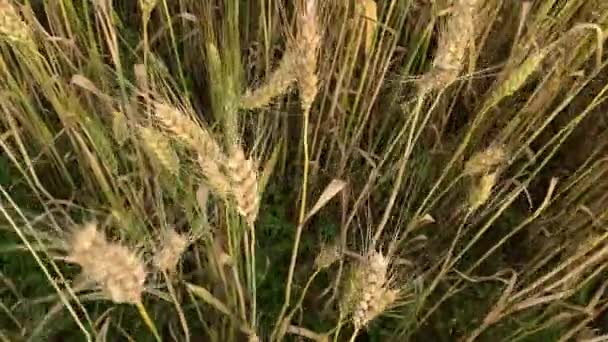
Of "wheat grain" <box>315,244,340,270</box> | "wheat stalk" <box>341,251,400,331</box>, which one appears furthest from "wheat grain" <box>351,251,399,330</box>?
"wheat grain" <box>315,244,340,270</box>

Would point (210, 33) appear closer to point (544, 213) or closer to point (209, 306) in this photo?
point (209, 306)

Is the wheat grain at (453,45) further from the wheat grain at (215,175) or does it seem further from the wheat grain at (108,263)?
the wheat grain at (108,263)

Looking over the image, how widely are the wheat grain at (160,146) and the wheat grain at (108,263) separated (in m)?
0.15

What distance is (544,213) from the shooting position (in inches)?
51.8

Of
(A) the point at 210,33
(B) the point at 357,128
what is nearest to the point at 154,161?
(A) the point at 210,33

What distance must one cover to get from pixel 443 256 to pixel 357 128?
24 cm

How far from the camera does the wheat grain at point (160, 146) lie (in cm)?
90

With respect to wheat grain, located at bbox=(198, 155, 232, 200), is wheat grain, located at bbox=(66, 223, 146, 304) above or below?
below

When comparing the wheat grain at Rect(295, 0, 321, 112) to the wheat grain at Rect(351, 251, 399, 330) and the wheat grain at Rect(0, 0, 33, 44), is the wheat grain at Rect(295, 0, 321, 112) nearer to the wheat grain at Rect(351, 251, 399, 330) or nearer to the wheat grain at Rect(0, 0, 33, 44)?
the wheat grain at Rect(351, 251, 399, 330)

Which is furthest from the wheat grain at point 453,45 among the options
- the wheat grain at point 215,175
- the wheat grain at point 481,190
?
the wheat grain at point 215,175

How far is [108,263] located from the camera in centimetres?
77

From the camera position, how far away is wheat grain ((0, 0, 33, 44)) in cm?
87

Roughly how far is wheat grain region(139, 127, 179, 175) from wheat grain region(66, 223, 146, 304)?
5.8 inches

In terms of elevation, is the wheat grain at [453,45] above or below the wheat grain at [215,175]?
above
